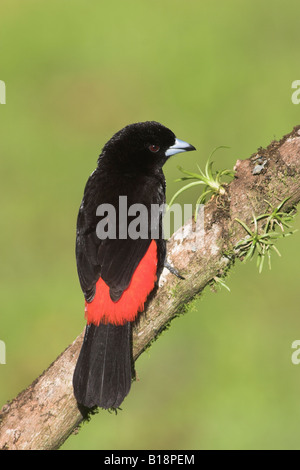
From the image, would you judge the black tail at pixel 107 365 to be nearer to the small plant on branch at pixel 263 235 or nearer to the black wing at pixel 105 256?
the black wing at pixel 105 256

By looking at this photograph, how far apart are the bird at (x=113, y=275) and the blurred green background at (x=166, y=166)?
3.35m

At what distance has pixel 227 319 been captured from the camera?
847 centimetres

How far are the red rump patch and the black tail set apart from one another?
0.18 feet

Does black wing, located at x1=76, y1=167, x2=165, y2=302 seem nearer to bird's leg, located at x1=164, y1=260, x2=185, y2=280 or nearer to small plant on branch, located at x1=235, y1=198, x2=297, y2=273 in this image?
bird's leg, located at x1=164, y1=260, x2=185, y2=280

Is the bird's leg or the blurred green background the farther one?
the blurred green background

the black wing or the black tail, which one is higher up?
the black wing

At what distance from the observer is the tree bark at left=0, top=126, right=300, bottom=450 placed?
3850 mm

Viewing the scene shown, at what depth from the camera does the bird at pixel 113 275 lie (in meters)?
3.92

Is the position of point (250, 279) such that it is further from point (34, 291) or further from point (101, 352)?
→ point (101, 352)

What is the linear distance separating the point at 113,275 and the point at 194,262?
0.45 m

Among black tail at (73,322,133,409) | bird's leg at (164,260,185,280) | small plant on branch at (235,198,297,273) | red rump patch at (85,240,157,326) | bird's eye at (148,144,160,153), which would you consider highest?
bird's eye at (148,144,160,153)

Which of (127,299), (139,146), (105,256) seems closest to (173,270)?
(127,299)

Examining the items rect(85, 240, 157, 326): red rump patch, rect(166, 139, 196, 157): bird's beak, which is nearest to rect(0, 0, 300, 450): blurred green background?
rect(166, 139, 196, 157): bird's beak

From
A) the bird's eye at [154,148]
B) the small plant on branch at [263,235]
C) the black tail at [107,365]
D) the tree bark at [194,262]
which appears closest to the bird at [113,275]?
the black tail at [107,365]
